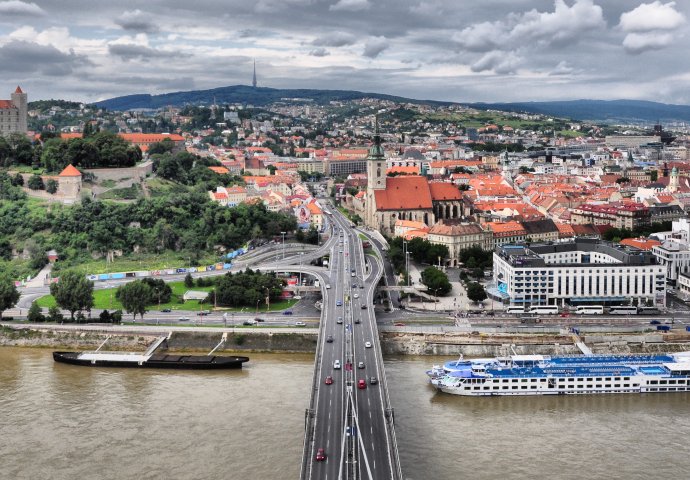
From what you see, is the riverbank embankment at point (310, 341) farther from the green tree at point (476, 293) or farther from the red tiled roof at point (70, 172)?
the red tiled roof at point (70, 172)

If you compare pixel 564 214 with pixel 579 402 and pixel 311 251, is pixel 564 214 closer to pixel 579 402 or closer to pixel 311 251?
pixel 311 251

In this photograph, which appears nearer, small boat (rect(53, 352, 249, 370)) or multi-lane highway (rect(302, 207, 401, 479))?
multi-lane highway (rect(302, 207, 401, 479))

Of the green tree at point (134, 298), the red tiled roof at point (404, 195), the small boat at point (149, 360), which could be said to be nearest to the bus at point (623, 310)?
the small boat at point (149, 360)

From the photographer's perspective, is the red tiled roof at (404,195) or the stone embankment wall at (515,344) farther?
the red tiled roof at (404,195)

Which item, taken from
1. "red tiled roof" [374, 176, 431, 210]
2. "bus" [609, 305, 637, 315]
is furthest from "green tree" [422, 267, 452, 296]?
"red tiled roof" [374, 176, 431, 210]

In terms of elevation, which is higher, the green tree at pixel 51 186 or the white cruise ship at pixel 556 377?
the green tree at pixel 51 186

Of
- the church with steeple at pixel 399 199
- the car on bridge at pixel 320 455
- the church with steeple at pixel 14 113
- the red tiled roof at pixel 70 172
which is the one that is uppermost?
the church with steeple at pixel 14 113

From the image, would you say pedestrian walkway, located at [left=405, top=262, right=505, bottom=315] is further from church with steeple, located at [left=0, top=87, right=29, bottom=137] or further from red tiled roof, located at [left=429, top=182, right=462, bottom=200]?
church with steeple, located at [left=0, top=87, right=29, bottom=137]

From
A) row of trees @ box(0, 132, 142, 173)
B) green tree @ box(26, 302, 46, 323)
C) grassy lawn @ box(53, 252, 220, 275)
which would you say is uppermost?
row of trees @ box(0, 132, 142, 173)
